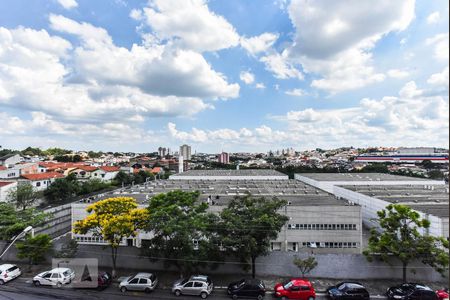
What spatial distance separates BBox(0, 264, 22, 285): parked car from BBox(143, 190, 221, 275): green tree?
7.68 meters

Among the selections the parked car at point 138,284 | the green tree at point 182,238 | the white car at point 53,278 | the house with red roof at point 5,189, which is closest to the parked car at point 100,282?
the white car at point 53,278

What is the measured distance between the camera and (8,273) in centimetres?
1450

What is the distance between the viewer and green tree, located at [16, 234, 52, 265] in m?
15.4

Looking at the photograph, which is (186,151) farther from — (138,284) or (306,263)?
(306,263)

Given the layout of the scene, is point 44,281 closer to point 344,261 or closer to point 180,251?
point 180,251

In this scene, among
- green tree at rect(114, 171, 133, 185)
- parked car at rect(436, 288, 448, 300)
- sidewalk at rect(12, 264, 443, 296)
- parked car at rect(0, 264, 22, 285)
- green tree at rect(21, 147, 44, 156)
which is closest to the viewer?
parked car at rect(436, 288, 448, 300)

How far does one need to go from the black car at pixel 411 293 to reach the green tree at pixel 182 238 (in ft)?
28.2

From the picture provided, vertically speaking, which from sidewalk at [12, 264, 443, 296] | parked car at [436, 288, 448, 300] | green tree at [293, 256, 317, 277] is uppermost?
green tree at [293, 256, 317, 277]

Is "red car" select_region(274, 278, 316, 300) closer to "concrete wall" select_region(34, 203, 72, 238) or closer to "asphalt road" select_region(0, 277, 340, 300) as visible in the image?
"asphalt road" select_region(0, 277, 340, 300)

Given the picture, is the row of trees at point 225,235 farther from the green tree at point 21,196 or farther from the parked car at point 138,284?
the green tree at point 21,196

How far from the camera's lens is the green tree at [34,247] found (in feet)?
50.7

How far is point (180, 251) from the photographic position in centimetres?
1325

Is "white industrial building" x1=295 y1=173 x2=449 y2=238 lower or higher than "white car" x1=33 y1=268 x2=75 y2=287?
higher

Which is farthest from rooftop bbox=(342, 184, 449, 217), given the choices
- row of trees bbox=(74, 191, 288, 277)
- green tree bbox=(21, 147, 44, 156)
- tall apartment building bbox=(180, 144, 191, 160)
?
tall apartment building bbox=(180, 144, 191, 160)
